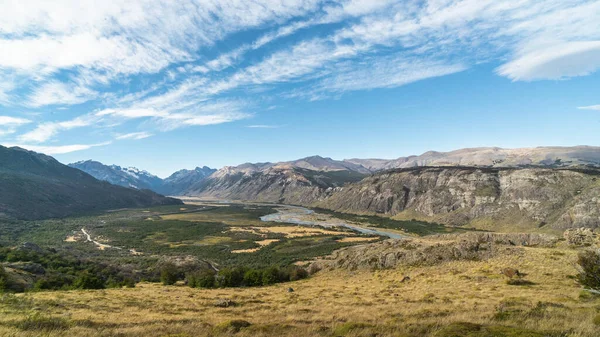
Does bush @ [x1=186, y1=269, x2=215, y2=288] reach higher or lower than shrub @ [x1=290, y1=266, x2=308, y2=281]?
higher

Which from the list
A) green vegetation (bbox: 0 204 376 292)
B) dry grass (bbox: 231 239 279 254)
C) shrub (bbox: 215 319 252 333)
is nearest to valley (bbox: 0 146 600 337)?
shrub (bbox: 215 319 252 333)

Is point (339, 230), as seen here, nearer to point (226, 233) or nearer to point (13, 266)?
point (226, 233)

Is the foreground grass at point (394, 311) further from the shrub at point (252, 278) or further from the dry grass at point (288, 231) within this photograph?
the dry grass at point (288, 231)

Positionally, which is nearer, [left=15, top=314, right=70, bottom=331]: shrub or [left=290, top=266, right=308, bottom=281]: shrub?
[left=15, top=314, right=70, bottom=331]: shrub

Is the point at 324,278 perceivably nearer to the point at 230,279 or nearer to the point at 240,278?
the point at 240,278

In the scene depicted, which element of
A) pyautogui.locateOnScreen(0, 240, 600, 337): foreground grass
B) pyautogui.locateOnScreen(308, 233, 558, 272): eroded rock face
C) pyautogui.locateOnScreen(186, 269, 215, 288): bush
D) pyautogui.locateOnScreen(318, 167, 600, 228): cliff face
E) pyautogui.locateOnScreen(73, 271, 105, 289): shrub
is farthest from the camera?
pyautogui.locateOnScreen(318, 167, 600, 228): cliff face

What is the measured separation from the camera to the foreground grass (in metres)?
12.9

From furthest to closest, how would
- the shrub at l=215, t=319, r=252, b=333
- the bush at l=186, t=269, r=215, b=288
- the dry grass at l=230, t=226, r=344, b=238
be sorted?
the dry grass at l=230, t=226, r=344, b=238 → the bush at l=186, t=269, r=215, b=288 → the shrub at l=215, t=319, r=252, b=333

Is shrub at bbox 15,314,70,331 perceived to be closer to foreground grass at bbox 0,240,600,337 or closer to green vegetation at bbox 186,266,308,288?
foreground grass at bbox 0,240,600,337

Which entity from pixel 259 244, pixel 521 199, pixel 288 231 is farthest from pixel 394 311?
pixel 521 199

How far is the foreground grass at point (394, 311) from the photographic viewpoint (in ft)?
42.3

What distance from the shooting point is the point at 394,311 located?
19.8m

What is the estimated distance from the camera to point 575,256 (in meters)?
37.4

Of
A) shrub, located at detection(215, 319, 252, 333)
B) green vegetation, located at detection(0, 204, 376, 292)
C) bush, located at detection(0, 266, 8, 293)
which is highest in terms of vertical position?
shrub, located at detection(215, 319, 252, 333)
